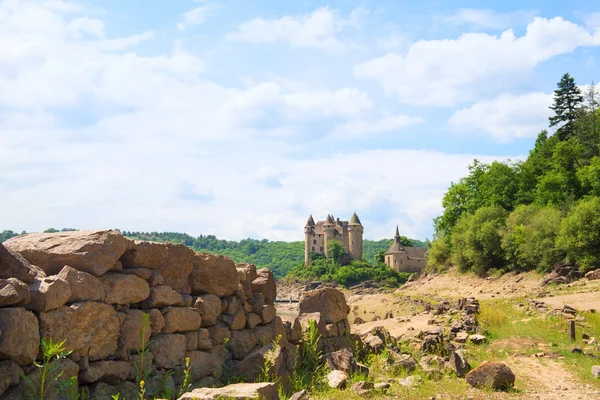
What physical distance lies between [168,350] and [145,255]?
1.54 metres

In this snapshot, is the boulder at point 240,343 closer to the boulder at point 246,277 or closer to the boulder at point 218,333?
the boulder at point 218,333

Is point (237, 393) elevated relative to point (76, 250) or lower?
lower

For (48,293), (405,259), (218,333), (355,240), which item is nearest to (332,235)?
(355,240)

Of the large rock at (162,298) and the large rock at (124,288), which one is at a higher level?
the large rock at (124,288)

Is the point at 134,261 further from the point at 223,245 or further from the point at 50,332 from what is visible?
the point at 223,245

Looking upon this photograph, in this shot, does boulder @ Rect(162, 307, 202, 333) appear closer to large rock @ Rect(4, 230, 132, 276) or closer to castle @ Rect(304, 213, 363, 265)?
large rock @ Rect(4, 230, 132, 276)

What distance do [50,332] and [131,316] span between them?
Answer: 4.54 ft

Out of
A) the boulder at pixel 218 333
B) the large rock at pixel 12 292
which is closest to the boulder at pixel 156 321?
the boulder at pixel 218 333

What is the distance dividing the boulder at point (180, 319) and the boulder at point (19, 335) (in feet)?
7.65

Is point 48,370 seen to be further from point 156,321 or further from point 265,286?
point 265,286

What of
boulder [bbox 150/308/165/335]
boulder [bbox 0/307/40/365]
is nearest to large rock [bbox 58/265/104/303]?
boulder [bbox 0/307/40/365]

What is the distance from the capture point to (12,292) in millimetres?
6504

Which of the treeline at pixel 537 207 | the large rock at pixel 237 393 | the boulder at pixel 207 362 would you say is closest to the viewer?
the large rock at pixel 237 393

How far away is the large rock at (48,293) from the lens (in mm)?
6871
